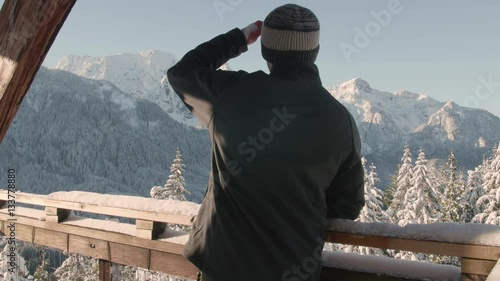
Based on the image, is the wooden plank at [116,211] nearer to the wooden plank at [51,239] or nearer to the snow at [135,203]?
the snow at [135,203]

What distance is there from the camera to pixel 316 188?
1781 mm

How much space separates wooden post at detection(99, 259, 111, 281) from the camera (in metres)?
3.50

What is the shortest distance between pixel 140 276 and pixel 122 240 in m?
0.32

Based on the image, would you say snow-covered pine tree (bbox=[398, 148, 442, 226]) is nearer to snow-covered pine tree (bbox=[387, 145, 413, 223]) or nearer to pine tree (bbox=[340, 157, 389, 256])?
pine tree (bbox=[340, 157, 389, 256])

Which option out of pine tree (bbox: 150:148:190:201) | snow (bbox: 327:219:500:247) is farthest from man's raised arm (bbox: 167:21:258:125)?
pine tree (bbox: 150:148:190:201)

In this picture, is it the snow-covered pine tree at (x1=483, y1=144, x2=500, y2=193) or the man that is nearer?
the man

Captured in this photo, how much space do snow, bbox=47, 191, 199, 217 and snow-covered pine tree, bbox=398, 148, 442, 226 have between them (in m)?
21.9

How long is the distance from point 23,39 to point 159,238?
1712 mm

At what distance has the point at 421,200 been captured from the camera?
23.7 metres

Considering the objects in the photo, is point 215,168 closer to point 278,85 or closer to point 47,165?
point 278,85

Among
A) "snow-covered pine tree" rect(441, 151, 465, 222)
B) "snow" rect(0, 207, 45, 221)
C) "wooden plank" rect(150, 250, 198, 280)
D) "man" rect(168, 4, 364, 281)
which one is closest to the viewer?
"man" rect(168, 4, 364, 281)

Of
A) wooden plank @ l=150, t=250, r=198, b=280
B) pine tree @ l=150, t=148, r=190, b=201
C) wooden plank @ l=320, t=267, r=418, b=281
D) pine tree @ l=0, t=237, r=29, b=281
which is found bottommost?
pine tree @ l=0, t=237, r=29, b=281

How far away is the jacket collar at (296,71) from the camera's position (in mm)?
1803

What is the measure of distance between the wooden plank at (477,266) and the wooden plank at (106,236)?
1.77 m
